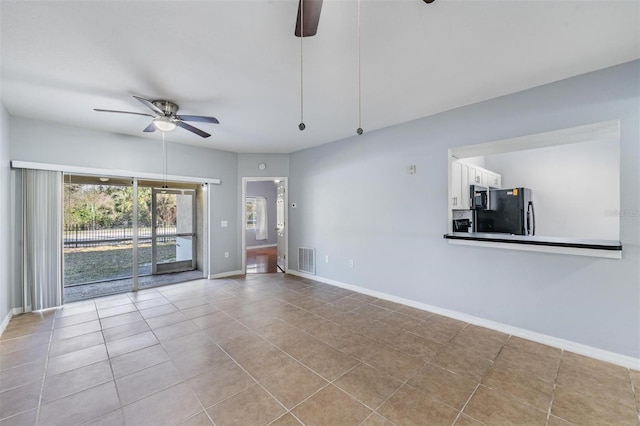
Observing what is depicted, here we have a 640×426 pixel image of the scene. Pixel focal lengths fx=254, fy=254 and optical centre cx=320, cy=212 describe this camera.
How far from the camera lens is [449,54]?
2213mm

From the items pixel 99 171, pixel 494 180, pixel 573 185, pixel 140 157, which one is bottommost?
pixel 573 185

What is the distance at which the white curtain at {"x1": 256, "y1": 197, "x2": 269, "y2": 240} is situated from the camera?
32.2 feet

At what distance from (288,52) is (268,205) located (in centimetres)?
802

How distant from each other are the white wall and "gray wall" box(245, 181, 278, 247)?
7480 mm

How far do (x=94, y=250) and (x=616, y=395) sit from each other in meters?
7.20

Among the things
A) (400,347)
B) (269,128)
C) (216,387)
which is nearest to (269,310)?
(216,387)

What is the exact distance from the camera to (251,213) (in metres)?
9.78

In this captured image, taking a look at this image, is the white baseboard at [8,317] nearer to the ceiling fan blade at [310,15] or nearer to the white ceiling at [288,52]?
the white ceiling at [288,52]

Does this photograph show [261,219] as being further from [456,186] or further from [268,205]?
[456,186]

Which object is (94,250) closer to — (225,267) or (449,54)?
(225,267)

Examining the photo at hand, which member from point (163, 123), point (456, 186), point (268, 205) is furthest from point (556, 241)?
point (268, 205)

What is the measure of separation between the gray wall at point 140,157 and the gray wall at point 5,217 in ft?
0.95

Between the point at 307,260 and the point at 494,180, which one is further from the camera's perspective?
the point at 307,260

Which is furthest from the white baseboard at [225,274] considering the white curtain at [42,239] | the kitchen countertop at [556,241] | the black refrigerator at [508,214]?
the black refrigerator at [508,214]
